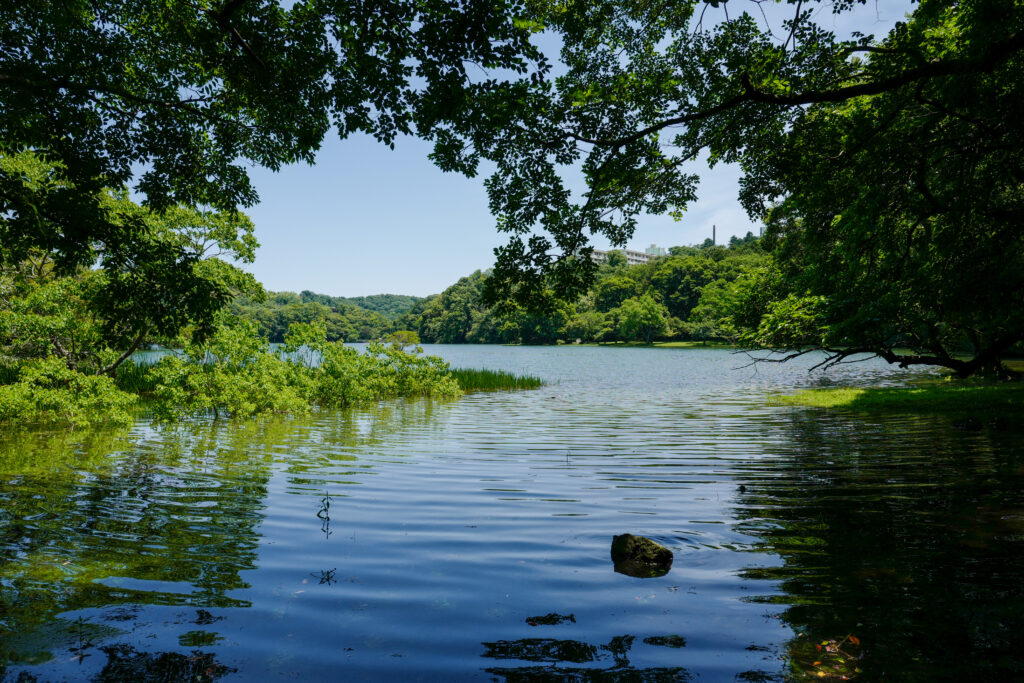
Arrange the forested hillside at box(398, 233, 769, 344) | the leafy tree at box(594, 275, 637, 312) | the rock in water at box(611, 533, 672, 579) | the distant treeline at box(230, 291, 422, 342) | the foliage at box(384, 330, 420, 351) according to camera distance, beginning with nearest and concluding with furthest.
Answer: the rock in water at box(611, 533, 672, 579), the foliage at box(384, 330, 420, 351), the forested hillside at box(398, 233, 769, 344), the distant treeline at box(230, 291, 422, 342), the leafy tree at box(594, 275, 637, 312)

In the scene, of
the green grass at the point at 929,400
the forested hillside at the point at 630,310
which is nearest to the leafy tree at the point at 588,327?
the forested hillside at the point at 630,310

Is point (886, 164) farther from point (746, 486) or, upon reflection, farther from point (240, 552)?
point (240, 552)

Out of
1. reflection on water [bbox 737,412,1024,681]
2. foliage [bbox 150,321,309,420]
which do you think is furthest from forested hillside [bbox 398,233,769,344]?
reflection on water [bbox 737,412,1024,681]

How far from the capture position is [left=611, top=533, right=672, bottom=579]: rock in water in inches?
211

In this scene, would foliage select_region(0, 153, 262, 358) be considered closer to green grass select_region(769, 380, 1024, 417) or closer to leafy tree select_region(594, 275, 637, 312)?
green grass select_region(769, 380, 1024, 417)

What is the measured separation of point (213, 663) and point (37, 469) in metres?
9.66

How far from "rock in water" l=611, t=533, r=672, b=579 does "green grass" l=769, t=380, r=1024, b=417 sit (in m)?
16.6

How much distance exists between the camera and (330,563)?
5.65 metres

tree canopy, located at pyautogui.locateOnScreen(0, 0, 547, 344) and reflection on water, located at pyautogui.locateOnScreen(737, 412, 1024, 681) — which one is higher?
tree canopy, located at pyautogui.locateOnScreen(0, 0, 547, 344)

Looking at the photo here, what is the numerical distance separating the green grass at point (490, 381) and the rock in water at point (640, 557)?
23.6 m

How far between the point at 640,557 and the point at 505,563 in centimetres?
145

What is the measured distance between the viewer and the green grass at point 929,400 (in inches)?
692

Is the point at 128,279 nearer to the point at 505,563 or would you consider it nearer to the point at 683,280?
the point at 505,563

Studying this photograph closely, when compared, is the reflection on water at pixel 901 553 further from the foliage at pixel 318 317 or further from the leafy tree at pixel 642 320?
the leafy tree at pixel 642 320
